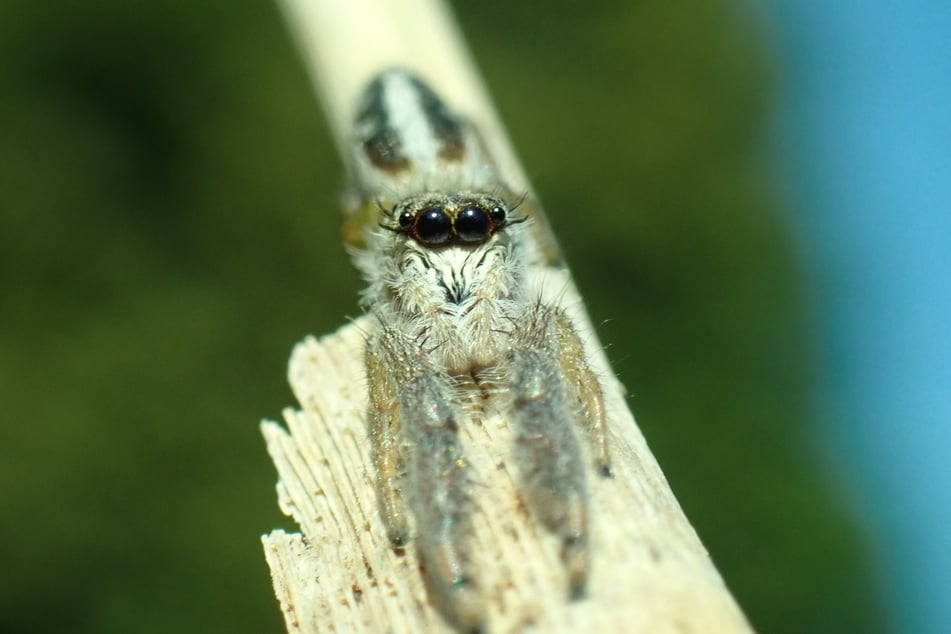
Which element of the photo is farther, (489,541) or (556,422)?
(556,422)

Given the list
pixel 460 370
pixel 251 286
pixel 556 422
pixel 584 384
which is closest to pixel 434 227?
pixel 460 370

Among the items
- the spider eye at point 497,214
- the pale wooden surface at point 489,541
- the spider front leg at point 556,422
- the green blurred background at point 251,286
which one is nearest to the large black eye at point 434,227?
the spider eye at point 497,214

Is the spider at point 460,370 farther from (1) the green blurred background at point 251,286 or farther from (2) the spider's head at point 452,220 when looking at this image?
(1) the green blurred background at point 251,286

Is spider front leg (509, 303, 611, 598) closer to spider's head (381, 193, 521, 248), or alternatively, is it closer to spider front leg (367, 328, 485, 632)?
spider front leg (367, 328, 485, 632)

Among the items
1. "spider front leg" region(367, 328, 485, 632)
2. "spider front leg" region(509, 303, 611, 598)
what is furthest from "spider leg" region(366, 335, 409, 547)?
"spider front leg" region(509, 303, 611, 598)

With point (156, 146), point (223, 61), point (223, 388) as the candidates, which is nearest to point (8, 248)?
point (156, 146)

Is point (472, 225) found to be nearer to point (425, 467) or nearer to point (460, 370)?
point (460, 370)

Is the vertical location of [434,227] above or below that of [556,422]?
above
